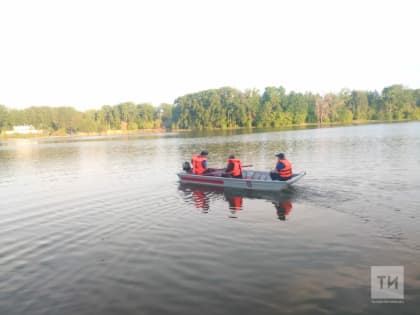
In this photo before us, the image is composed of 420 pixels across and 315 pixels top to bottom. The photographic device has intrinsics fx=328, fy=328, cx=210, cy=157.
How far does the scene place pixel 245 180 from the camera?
17.3 meters

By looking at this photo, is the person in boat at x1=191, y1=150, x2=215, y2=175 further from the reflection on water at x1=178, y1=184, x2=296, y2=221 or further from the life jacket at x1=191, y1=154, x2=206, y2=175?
the reflection on water at x1=178, y1=184, x2=296, y2=221

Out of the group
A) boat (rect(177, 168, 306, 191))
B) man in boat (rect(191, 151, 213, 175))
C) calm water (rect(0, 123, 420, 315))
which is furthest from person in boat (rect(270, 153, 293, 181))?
man in boat (rect(191, 151, 213, 175))

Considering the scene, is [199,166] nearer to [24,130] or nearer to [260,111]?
[260,111]

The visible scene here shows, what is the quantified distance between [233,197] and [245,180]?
4.05 feet

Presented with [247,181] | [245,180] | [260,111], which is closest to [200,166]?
[245,180]

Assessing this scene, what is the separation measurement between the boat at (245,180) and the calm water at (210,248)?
55cm

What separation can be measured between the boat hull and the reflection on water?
0.25 metres

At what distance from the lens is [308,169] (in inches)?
922

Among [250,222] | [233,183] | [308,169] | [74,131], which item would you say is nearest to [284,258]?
[250,222]

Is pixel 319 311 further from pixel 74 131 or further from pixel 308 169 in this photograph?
pixel 74 131

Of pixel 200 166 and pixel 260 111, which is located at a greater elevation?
pixel 260 111

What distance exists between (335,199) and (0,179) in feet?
84.6

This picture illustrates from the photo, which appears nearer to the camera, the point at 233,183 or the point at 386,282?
the point at 386,282

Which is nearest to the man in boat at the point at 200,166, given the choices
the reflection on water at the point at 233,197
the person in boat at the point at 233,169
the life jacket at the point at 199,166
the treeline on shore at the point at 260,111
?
the life jacket at the point at 199,166
